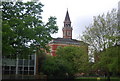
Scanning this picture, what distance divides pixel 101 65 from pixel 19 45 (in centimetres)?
1158

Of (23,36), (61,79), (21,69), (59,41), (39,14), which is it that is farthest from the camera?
(59,41)

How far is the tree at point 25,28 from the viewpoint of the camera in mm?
23006

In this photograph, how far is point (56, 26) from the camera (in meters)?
28.1

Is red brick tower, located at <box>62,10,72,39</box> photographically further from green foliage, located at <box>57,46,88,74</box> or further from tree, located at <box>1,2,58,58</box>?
tree, located at <box>1,2,58,58</box>

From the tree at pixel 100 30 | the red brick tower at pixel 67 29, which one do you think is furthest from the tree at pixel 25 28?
the red brick tower at pixel 67 29

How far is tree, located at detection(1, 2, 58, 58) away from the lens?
23006 millimetres

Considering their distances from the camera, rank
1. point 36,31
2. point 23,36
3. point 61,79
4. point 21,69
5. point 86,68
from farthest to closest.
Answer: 1. point 61,79
2. point 21,69
3. point 86,68
4. point 36,31
5. point 23,36

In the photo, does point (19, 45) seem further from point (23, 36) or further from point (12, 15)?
point (12, 15)

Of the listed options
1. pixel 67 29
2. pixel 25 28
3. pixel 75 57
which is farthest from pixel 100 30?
pixel 67 29

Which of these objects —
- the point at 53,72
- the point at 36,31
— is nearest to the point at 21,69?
the point at 53,72

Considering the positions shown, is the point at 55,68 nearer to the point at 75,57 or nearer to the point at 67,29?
the point at 75,57

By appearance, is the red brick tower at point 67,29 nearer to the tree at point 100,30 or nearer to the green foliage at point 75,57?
the green foliage at point 75,57

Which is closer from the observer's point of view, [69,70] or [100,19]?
[100,19]

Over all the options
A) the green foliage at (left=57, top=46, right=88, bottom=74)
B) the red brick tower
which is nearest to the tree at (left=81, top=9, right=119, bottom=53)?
the green foliage at (left=57, top=46, right=88, bottom=74)
